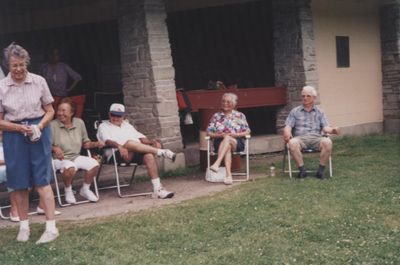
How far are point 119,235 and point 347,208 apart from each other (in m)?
2.13

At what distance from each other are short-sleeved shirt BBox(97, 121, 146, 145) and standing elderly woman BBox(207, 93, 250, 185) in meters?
1.01

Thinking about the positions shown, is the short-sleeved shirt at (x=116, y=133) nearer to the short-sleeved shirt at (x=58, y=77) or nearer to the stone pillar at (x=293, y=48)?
the short-sleeved shirt at (x=58, y=77)

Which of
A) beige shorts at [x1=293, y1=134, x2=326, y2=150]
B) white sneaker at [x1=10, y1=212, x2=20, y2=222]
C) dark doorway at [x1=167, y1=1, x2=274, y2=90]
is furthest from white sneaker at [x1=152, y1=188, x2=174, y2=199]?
dark doorway at [x1=167, y1=1, x2=274, y2=90]

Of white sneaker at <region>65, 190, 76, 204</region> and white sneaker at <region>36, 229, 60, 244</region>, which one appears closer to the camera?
white sneaker at <region>36, 229, 60, 244</region>

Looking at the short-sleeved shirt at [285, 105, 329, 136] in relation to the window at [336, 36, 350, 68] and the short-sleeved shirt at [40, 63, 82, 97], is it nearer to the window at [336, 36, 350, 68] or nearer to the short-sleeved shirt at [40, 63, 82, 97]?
the short-sleeved shirt at [40, 63, 82, 97]

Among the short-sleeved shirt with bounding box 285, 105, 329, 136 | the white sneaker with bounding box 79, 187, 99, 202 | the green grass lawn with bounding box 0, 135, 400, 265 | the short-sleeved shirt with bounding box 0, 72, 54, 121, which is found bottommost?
the green grass lawn with bounding box 0, 135, 400, 265

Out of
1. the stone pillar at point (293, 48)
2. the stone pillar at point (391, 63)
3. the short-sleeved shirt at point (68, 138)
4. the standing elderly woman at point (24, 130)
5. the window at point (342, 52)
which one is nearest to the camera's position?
the standing elderly woman at point (24, 130)

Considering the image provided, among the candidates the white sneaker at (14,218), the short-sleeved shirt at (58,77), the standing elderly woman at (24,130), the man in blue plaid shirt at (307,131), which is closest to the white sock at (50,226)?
the standing elderly woman at (24,130)

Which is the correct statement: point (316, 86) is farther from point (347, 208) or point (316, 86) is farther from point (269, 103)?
point (347, 208)

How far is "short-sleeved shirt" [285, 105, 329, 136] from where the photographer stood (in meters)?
7.55

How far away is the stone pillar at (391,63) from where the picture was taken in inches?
484

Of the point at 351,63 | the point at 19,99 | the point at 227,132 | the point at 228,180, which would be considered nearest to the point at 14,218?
the point at 19,99

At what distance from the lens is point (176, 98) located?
8570 millimetres

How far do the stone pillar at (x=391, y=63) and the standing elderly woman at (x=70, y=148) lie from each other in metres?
7.51
